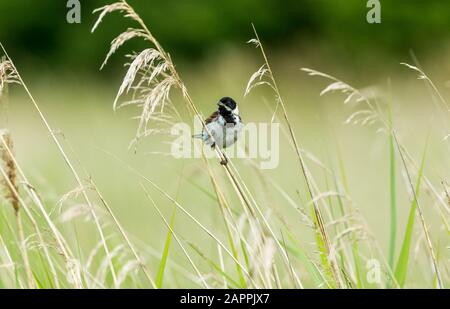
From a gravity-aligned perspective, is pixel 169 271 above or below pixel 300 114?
below

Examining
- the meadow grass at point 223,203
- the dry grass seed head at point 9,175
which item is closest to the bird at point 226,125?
the meadow grass at point 223,203

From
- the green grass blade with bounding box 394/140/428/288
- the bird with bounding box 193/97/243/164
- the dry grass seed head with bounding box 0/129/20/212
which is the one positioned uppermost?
the bird with bounding box 193/97/243/164

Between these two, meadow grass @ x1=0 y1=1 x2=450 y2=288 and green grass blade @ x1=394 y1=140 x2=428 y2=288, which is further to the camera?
green grass blade @ x1=394 y1=140 x2=428 y2=288

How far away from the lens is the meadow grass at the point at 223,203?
2.43m

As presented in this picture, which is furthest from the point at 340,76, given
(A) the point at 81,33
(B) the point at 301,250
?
(B) the point at 301,250

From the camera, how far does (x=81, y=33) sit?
16.4 m

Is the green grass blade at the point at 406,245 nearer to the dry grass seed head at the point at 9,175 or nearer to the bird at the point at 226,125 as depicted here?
the bird at the point at 226,125

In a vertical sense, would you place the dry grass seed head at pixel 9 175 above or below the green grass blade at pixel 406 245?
above

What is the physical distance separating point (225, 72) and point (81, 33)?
7782 millimetres

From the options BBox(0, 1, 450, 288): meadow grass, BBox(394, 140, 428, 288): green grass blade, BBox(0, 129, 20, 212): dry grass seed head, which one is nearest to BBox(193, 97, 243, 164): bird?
BBox(0, 1, 450, 288): meadow grass

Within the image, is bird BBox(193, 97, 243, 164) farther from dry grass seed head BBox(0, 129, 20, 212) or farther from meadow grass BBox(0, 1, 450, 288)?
dry grass seed head BBox(0, 129, 20, 212)

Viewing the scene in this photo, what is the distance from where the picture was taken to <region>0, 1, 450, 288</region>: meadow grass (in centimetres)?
243

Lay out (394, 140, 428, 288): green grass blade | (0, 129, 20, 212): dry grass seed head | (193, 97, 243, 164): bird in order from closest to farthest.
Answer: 1. (0, 129, 20, 212): dry grass seed head
2. (394, 140, 428, 288): green grass blade
3. (193, 97, 243, 164): bird

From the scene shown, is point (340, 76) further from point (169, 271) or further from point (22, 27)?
point (169, 271)
